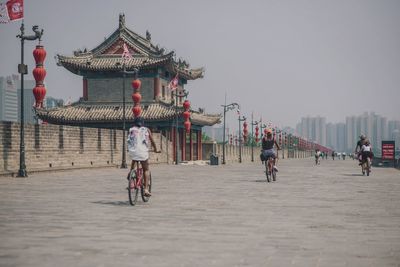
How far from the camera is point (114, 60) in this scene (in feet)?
168

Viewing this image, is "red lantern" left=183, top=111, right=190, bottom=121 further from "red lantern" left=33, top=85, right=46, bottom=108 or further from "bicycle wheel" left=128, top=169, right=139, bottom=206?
"bicycle wheel" left=128, top=169, right=139, bottom=206

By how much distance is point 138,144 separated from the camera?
10938mm

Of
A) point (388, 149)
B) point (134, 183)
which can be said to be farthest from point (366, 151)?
point (388, 149)

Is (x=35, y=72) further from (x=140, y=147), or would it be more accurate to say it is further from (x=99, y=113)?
(x=99, y=113)

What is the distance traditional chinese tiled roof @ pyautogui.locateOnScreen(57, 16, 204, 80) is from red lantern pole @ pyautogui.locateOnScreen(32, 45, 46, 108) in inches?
827

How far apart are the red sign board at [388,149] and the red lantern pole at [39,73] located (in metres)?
27.3

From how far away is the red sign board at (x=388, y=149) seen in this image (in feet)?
145

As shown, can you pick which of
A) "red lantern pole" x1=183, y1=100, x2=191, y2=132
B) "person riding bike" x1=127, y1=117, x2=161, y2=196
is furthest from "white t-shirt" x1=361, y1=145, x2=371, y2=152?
"red lantern pole" x1=183, y1=100, x2=191, y2=132

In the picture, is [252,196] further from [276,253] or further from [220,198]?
[276,253]

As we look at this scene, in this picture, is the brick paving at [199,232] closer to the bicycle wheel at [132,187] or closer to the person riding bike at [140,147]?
the bicycle wheel at [132,187]

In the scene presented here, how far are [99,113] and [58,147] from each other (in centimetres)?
2351

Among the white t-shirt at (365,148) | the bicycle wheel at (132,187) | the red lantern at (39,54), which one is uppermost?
the red lantern at (39,54)

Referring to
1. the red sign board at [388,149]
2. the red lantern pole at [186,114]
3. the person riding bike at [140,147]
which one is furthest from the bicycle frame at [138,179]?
the red lantern pole at [186,114]

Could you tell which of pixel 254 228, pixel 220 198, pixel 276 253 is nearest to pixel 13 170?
pixel 220 198
